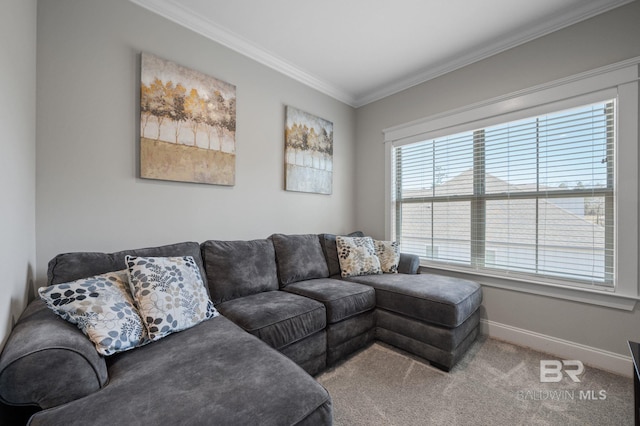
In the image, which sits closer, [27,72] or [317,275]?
[27,72]

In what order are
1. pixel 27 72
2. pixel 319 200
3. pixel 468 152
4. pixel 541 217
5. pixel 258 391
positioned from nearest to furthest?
pixel 258 391 < pixel 27 72 < pixel 541 217 < pixel 468 152 < pixel 319 200

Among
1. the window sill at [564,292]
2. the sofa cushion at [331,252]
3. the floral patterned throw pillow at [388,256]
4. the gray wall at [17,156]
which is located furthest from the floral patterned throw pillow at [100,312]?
the window sill at [564,292]

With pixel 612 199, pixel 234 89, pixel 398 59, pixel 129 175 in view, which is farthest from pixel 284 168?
pixel 612 199

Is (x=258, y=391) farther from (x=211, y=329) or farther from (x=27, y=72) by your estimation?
(x=27, y=72)

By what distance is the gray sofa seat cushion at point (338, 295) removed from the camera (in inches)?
78.6

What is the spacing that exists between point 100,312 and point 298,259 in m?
1.56

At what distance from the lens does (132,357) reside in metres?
1.17

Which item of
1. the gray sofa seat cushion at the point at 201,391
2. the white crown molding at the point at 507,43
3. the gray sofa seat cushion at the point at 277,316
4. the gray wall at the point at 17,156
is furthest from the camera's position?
the white crown molding at the point at 507,43

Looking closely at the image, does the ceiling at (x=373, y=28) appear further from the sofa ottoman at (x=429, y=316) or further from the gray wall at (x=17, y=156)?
the sofa ottoman at (x=429, y=316)

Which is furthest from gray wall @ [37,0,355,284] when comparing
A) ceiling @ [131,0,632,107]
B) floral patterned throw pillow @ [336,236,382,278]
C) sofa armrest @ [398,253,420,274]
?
sofa armrest @ [398,253,420,274]

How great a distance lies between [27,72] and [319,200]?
2.53 m

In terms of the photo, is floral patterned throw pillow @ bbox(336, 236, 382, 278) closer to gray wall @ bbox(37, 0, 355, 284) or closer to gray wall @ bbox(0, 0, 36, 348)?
gray wall @ bbox(37, 0, 355, 284)

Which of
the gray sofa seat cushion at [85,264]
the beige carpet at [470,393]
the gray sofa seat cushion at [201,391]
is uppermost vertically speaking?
the gray sofa seat cushion at [85,264]

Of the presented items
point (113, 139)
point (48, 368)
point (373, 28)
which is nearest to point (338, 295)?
point (48, 368)
